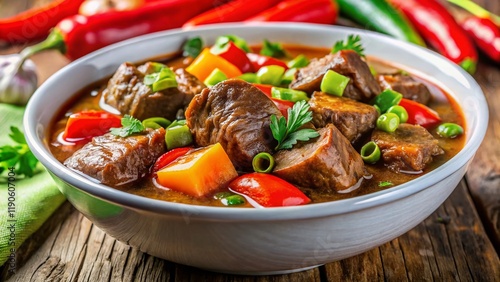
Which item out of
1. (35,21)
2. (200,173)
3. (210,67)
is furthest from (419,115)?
Result: (35,21)

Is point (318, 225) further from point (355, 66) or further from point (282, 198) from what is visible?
point (355, 66)

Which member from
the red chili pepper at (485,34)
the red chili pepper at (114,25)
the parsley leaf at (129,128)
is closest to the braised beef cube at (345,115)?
the parsley leaf at (129,128)

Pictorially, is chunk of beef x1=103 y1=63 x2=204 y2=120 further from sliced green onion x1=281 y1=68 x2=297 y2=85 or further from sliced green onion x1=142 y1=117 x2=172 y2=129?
sliced green onion x1=281 y1=68 x2=297 y2=85

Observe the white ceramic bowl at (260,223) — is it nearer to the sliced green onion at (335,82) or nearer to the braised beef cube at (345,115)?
the braised beef cube at (345,115)

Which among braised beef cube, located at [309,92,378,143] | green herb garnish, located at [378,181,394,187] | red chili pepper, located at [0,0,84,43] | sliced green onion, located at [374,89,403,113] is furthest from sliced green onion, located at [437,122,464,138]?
red chili pepper, located at [0,0,84,43]

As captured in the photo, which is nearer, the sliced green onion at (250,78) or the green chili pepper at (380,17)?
the sliced green onion at (250,78)

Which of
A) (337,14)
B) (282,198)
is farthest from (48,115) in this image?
(337,14)
